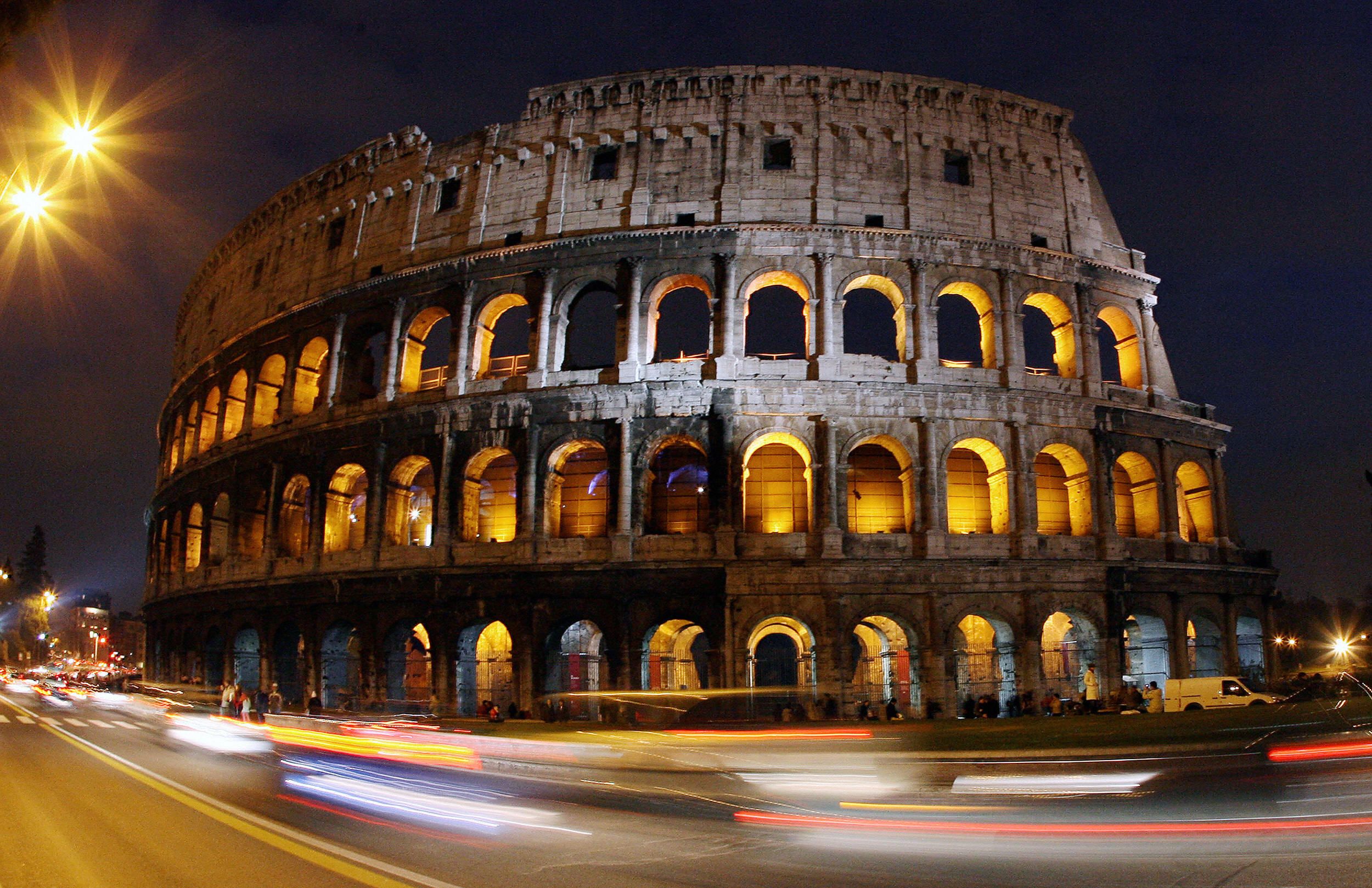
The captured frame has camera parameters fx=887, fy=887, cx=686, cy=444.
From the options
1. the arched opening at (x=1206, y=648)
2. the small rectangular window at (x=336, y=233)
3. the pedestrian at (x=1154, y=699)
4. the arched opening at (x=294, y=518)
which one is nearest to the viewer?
the pedestrian at (x=1154, y=699)

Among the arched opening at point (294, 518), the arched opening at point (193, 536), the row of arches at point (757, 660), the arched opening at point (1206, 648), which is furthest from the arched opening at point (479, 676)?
the arched opening at point (1206, 648)

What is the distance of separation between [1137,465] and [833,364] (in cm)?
1043

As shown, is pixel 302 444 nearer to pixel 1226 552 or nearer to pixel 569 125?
pixel 569 125

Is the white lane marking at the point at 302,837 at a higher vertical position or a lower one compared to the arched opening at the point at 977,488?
lower

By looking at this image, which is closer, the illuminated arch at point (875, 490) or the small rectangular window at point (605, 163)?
the illuminated arch at point (875, 490)

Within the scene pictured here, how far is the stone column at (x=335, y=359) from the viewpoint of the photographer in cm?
2892

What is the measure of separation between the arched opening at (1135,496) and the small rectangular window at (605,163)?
56.9 feet

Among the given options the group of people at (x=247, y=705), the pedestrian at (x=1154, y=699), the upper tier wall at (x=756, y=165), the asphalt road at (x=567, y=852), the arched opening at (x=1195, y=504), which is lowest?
the pedestrian at (x=1154, y=699)

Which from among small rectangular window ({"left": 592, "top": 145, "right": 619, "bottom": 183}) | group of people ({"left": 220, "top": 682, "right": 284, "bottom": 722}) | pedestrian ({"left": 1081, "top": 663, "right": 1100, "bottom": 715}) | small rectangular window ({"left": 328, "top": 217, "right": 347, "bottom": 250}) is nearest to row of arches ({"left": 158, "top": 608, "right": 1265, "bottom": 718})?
pedestrian ({"left": 1081, "top": 663, "right": 1100, "bottom": 715})

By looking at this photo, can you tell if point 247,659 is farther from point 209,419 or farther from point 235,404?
point 209,419

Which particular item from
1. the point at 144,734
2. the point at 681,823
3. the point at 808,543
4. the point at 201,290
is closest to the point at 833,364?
the point at 808,543

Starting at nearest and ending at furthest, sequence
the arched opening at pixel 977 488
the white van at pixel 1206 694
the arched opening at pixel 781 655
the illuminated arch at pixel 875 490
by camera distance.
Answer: the white van at pixel 1206 694
the arched opening at pixel 781 655
the arched opening at pixel 977 488
the illuminated arch at pixel 875 490

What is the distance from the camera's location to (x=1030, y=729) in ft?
34.9

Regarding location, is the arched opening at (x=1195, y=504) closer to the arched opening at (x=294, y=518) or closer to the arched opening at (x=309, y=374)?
the arched opening at (x=294, y=518)
